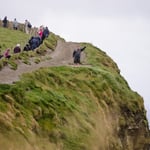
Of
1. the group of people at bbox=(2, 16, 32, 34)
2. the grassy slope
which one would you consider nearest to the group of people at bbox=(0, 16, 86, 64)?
the group of people at bbox=(2, 16, 32, 34)

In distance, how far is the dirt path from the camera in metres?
30.4

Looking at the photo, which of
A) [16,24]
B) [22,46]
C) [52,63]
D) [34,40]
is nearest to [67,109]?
[52,63]

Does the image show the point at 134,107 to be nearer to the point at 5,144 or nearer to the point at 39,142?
the point at 39,142

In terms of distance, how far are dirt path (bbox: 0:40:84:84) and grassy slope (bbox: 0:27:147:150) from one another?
3.55 ft

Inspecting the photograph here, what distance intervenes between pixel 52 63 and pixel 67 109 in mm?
14928

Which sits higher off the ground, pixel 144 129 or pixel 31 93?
pixel 31 93

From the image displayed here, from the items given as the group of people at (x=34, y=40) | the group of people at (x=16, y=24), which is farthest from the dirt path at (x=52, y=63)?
the group of people at (x=16, y=24)

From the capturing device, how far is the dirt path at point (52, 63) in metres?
30.4

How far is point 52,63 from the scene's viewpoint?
4284 cm

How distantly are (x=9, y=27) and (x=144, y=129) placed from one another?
34388 mm

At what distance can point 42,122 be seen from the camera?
25.5 m

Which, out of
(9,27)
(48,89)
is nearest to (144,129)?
(48,89)

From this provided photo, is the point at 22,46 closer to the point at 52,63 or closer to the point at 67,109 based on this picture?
the point at 52,63

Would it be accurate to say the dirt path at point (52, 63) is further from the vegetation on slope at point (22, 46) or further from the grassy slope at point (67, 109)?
the grassy slope at point (67, 109)
